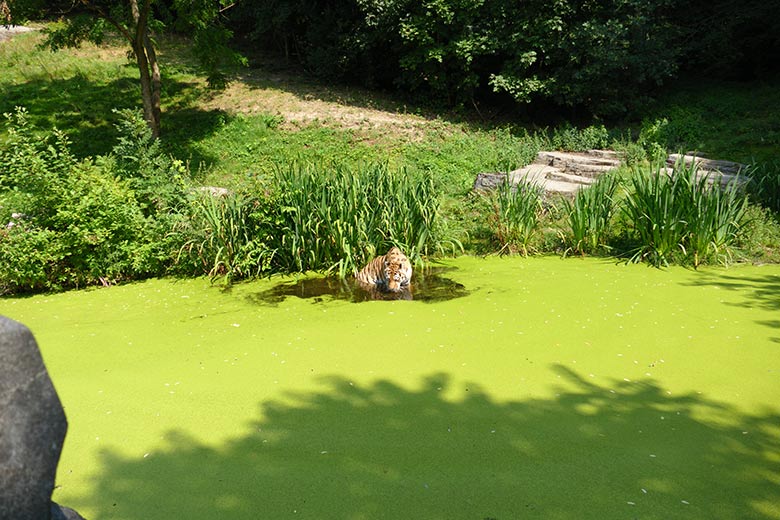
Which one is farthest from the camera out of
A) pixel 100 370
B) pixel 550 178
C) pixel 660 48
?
pixel 660 48

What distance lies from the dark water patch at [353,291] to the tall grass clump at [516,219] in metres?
1.29

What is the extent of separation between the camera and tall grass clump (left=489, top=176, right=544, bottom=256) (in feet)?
22.3

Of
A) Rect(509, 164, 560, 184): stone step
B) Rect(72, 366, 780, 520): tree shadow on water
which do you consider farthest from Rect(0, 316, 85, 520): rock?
Rect(509, 164, 560, 184): stone step

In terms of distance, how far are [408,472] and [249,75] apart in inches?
641

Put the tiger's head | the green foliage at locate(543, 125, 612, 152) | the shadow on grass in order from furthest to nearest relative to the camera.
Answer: the shadow on grass
the green foliage at locate(543, 125, 612, 152)
the tiger's head

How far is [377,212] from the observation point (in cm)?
630

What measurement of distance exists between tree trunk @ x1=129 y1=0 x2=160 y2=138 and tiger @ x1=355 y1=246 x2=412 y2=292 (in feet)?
21.6

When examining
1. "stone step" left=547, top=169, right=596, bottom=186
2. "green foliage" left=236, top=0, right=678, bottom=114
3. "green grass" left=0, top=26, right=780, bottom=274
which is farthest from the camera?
"green foliage" left=236, top=0, right=678, bottom=114

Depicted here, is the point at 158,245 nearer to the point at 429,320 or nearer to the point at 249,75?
the point at 429,320

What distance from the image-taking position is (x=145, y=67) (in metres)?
10.5

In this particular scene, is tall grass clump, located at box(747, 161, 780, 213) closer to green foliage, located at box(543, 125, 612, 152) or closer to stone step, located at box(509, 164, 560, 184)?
A: stone step, located at box(509, 164, 560, 184)

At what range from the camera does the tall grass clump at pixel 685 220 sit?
5.88 metres

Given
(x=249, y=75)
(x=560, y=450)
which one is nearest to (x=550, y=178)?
(x=560, y=450)

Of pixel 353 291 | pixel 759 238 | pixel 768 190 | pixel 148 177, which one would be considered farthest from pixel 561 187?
pixel 148 177
